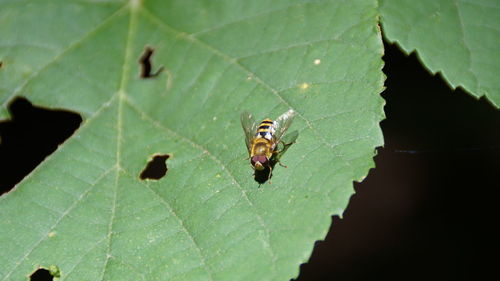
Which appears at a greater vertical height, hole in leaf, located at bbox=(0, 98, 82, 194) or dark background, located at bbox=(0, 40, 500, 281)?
hole in leaf, located at bbox=(0, 98, 82, 194)

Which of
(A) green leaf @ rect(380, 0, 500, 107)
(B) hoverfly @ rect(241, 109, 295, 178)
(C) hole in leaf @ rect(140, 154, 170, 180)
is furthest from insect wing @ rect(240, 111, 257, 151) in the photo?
(A) green leaf @ rect(380, 0, 500, 107)

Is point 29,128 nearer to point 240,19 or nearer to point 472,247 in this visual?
point 240,19

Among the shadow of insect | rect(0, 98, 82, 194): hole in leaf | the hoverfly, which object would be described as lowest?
the shadow of insect

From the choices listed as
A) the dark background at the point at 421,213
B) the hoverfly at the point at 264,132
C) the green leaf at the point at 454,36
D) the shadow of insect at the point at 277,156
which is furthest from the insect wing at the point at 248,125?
the dark background at the point at 421,213

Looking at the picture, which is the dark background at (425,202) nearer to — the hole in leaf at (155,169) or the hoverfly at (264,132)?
the hoverfly at (264,132)

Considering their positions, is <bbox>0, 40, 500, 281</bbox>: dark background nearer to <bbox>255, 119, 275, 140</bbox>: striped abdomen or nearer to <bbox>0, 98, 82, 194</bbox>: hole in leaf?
<bbox>255, 119, 275, 140</bbox>: striped abdomen

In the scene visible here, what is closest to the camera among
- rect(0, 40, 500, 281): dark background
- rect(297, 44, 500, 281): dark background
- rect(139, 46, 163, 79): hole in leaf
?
rect(139, 46, 163, 79): hole in leaf
